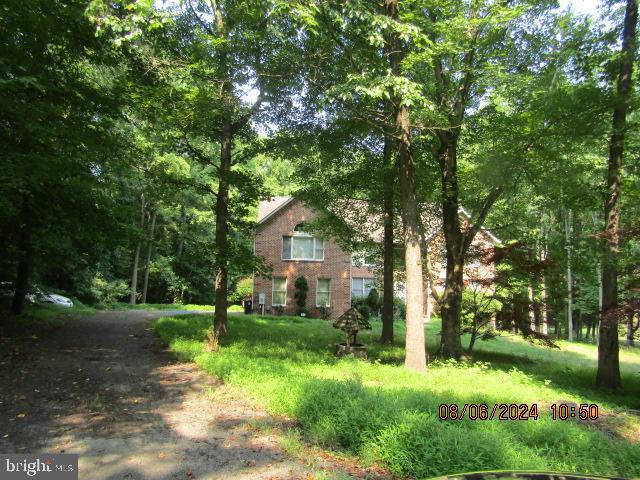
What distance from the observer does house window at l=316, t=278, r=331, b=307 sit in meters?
28.5

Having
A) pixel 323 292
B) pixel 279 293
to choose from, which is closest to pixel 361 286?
pixel 323 292

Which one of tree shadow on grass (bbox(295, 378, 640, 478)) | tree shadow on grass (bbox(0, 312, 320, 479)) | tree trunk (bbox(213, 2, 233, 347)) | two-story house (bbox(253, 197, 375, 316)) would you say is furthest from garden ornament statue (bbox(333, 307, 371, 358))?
two-story house (bbox(253, 197, 375, 316))

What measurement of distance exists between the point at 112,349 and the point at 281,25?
333 inches

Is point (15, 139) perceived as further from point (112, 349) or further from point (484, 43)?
point (484, 43)

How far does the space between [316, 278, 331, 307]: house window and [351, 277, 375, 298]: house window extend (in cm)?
178

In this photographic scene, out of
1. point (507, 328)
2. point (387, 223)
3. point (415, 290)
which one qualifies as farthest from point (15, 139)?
point (507, 328)

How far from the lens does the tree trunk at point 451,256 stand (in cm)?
1229

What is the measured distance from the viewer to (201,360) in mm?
9180

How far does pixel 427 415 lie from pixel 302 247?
2427 cm

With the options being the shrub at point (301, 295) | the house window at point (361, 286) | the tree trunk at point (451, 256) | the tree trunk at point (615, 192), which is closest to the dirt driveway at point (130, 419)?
the tree trunk at point (451, 256)

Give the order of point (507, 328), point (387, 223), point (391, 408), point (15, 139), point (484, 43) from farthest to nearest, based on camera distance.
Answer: point (387, 223) → point (507, 328) → point (484, 43) → point (15, 139) → point (391, 408)

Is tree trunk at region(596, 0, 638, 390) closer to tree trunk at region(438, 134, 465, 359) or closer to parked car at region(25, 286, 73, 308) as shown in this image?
tree trunk at region(438, 134, 465, 359)

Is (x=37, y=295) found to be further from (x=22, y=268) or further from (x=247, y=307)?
(x=247, y=307)

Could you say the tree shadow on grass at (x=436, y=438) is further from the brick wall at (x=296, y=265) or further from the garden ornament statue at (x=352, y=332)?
the brick wall at (x=296, y=265)
